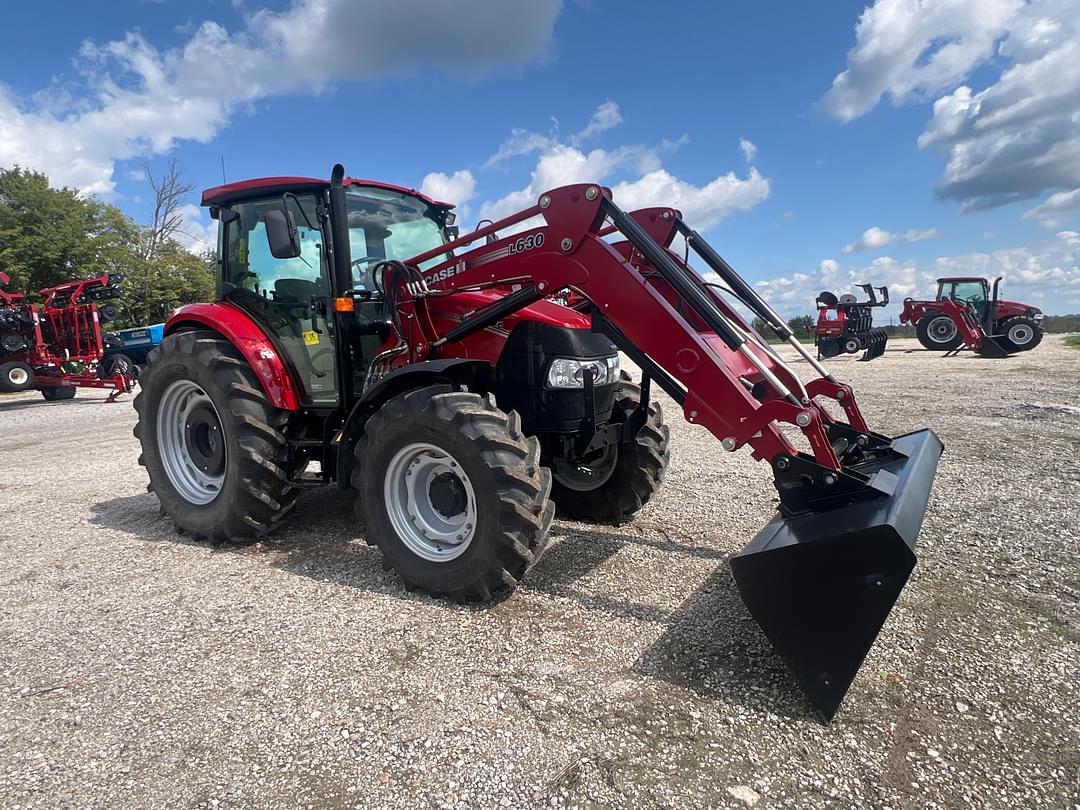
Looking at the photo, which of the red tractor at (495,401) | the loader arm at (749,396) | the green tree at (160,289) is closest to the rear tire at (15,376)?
the red tractor at (495,401)

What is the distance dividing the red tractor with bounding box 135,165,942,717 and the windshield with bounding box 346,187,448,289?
0.02 meters

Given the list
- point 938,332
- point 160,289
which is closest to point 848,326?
point 938,332

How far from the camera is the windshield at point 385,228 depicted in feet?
14.5

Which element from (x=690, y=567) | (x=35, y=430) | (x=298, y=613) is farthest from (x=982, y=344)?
(x=35, y=430)

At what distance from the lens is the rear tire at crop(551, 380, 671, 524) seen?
4.46 m

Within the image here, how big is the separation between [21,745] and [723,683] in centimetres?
265

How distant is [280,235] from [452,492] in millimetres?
1879

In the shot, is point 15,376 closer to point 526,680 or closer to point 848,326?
point 526,680

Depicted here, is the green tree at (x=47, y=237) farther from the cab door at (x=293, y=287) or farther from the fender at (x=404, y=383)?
the fender at (x=404, y=383)

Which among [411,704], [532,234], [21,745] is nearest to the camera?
[21,745]

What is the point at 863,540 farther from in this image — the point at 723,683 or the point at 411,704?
the point at 411,704

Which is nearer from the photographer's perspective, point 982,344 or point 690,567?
point 690,567

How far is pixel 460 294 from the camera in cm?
405

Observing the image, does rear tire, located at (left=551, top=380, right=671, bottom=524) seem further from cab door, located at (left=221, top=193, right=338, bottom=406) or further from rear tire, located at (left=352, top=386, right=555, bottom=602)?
cab door, located at (left=221, top=193, right=338, bottom=406)
